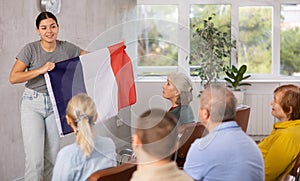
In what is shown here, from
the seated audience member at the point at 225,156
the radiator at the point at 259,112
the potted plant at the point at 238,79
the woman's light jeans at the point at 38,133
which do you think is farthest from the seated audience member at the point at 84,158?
the radiator at the point at 259,112

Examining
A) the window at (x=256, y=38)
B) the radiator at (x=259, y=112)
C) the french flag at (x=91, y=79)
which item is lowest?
the radiator at (x=259, y=112)

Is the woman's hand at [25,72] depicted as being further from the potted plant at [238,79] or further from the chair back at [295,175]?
the potted plant at [238,79]

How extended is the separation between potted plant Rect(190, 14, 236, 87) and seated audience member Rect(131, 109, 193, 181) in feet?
15.9

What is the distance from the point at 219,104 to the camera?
2.26 m

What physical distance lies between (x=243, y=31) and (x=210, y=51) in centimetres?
80

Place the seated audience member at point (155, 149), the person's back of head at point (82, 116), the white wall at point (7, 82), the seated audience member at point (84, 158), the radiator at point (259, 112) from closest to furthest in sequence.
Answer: the seated audience member at point (155, 149) < the seated audience member at point (84, 158) < the person's back of head at point (82, 116) < the white wall at point (7, 82) < the radiator at point (259, 112)

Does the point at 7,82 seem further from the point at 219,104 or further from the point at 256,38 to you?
the point at 256,38

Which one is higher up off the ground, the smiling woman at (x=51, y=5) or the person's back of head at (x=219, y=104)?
the smiling woman at (x=51, y=5)

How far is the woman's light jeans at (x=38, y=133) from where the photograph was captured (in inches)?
133

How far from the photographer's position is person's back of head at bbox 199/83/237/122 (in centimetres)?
225

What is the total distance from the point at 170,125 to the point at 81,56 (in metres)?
1.78

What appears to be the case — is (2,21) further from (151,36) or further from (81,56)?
(151,36)

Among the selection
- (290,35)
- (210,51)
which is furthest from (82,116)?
(290,35)

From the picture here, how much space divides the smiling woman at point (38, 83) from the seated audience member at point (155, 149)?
67.4 inches
